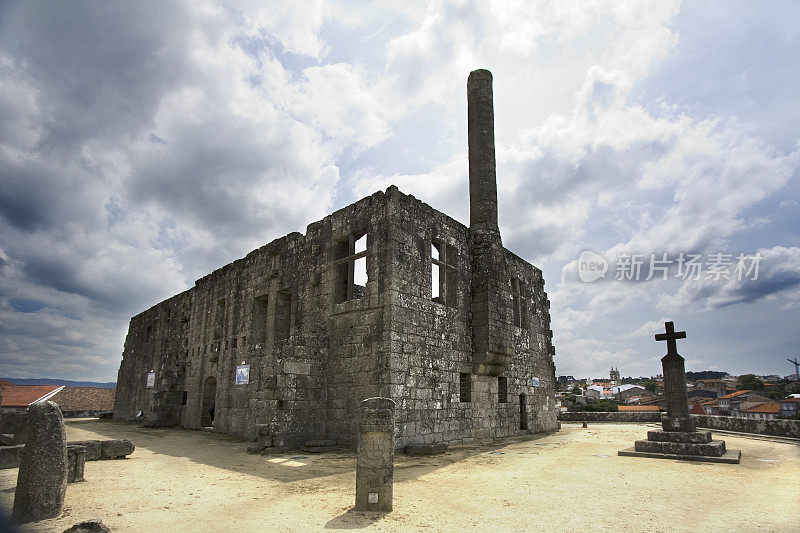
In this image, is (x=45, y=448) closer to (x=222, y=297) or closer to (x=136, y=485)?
(x=136, y=485)

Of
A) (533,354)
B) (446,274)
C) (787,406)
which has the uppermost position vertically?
(446,274)

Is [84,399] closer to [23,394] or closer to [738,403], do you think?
[23,394]

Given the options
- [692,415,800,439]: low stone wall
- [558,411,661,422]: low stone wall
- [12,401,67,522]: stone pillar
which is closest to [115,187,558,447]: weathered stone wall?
[692,415,800,439]: low stone wall

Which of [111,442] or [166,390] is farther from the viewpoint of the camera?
[166,390]

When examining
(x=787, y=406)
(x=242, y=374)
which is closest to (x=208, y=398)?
(x=242, y=374)

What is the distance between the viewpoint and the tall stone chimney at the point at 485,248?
13.9m

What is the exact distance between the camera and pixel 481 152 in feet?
52.4

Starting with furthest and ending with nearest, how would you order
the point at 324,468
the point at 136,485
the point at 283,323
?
the point at 283,323
the point at 324,468
the point at 136,485

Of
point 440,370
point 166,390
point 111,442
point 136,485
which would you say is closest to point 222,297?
point 166,390

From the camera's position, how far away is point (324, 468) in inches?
351

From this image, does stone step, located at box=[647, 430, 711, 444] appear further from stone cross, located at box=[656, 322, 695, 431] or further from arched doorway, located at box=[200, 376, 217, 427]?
arched doorway, located at box=[200, 376, 217, 427]

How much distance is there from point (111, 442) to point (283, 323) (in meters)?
6.58

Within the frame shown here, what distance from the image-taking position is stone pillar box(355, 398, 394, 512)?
18.3ft

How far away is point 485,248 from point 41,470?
12.3 metres
